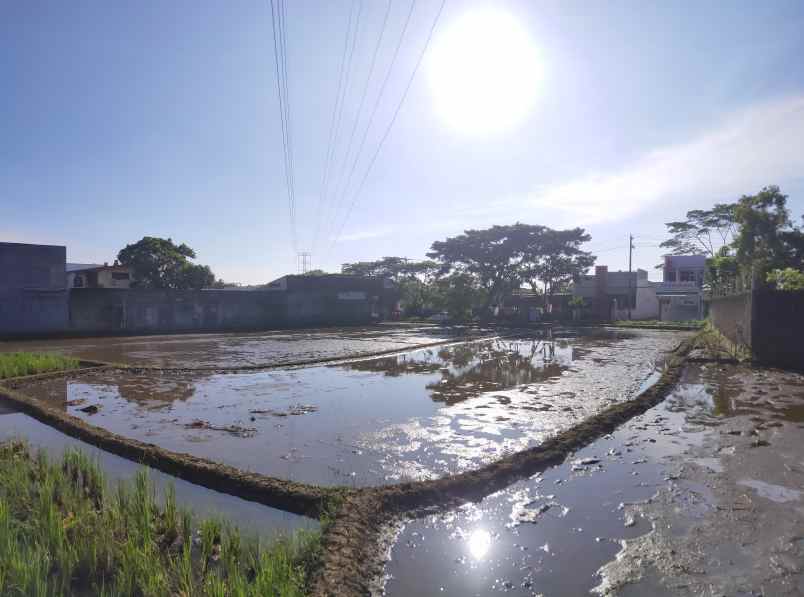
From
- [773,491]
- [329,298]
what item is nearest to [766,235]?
[773,491]

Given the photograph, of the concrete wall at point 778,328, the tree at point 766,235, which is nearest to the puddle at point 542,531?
the concrete wall at point 778,328

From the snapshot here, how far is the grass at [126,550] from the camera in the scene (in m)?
2.95

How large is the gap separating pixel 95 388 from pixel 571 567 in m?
11.4

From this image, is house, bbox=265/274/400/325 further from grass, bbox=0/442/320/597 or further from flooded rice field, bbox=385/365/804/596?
grass, bbox=0/442/320/597

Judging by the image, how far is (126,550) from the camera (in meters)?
3.29

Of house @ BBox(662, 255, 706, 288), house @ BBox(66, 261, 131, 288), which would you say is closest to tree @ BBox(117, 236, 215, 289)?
house @ BBox(66, 261, 131, 288)

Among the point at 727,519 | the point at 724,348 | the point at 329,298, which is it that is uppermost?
the point at 329,298

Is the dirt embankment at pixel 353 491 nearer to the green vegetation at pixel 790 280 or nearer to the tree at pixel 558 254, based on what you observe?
the green vegetation at pixel 790 280

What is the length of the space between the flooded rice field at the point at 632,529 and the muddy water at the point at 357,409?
114 centimetres

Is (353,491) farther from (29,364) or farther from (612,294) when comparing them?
(612,294)

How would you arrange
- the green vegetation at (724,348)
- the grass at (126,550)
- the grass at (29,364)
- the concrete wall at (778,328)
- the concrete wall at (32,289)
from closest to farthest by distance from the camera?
the grass at (126,550), the grass at (29,364), the concrete wall at (778,328), the green vegetation at (724,348), the concrete wall at (32,289)

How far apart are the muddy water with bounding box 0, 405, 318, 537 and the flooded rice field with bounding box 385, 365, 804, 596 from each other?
1118 millimetres

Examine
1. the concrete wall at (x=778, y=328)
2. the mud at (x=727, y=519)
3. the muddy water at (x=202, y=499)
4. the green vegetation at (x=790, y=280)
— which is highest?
the green vegetation at (x=790, y=280)

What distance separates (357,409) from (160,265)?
40.1 metres
